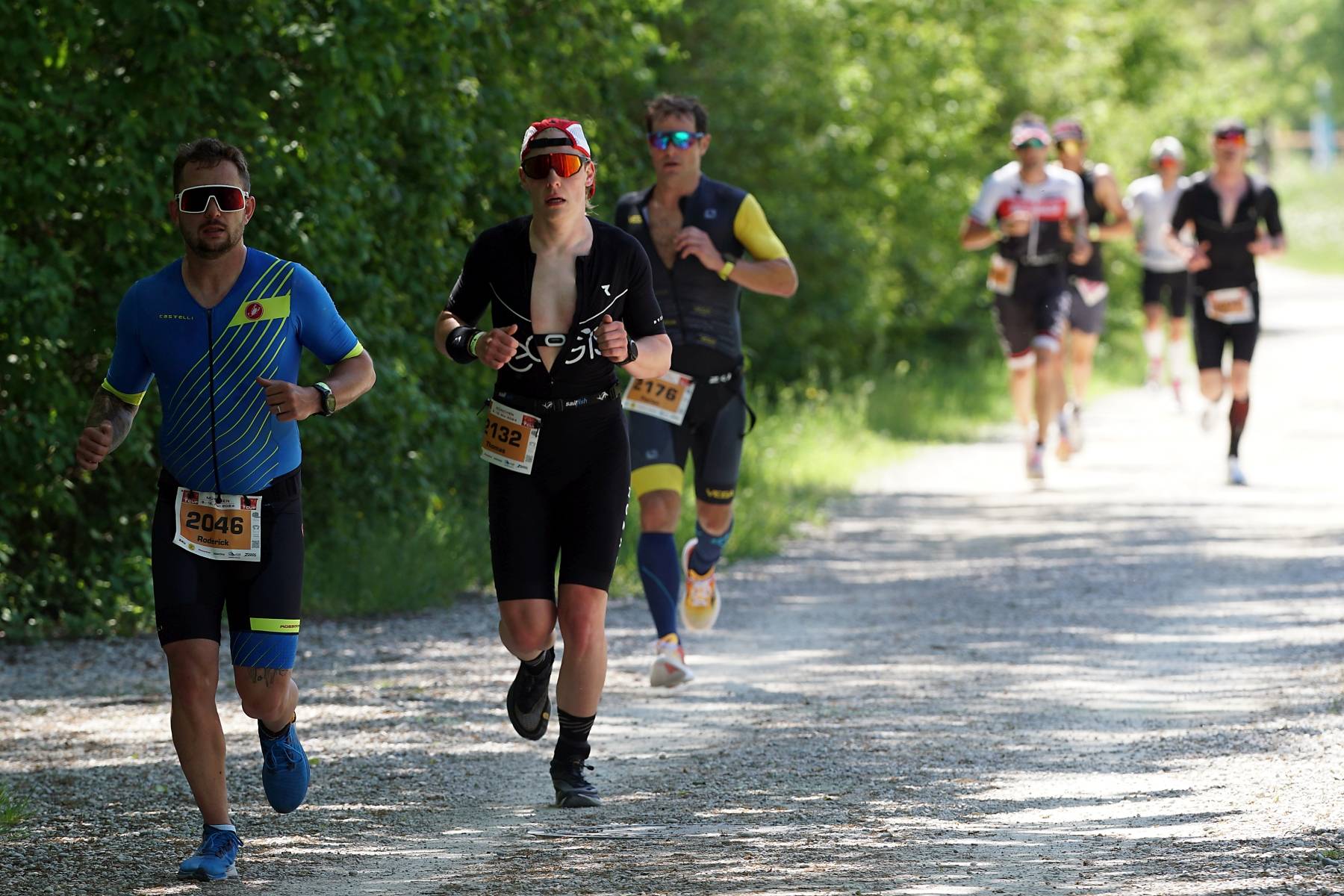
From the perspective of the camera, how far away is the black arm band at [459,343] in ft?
Answer: 21.9

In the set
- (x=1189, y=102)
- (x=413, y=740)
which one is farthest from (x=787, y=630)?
(x=1189, y=102)

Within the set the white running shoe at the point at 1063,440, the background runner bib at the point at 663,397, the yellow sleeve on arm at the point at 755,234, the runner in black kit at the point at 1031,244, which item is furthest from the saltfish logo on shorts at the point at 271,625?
the white running shoe at the point at 1063,440

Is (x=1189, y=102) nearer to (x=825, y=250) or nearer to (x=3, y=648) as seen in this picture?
(x=825, y=250)

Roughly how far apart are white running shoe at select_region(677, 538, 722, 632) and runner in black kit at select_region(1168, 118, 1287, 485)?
6.72 metres

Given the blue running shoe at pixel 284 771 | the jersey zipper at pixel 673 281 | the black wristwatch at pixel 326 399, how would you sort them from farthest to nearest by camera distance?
1. the jersey zipper at pixel 673 281
2. the blue running shoe at pixel 284 771
3. the black wristwatch at pixel 326 399

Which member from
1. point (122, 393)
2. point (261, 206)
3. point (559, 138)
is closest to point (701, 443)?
point (559, 138)

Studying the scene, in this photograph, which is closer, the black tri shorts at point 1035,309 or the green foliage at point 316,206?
the green foliage at point 316,206

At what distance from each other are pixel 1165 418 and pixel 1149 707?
13036 millimetres

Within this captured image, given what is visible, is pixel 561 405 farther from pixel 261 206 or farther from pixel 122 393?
pixel 261 206

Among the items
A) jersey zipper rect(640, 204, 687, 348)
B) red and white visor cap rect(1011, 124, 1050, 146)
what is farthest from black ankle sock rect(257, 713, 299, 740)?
red and white visor cap rect(1011, 124, 1050, 146)

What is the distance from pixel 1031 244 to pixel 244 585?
10.2 meters

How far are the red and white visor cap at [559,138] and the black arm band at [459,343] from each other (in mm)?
559

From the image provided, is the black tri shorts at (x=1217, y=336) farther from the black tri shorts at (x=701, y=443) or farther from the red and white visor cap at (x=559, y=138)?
the red and white visor cap at (x=559, y=138)

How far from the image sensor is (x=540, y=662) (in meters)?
6.93
